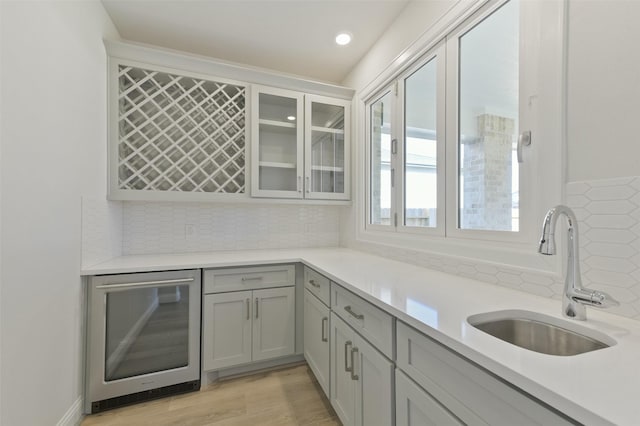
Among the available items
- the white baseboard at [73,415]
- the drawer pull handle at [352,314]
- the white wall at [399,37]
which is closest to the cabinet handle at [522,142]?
the white wall at [399,37]

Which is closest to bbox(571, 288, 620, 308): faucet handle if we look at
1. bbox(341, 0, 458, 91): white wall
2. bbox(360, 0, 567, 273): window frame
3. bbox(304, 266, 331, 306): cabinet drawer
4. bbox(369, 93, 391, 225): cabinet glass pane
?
bbox(360, 0, 567, 273): window frame

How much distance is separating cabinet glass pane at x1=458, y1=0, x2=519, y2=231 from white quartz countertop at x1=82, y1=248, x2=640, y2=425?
0.37m

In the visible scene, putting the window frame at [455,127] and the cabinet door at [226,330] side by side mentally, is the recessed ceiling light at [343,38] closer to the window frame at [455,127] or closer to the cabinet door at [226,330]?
the window frame at [455,127]

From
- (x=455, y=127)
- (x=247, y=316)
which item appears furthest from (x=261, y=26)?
(x=247, y=316)

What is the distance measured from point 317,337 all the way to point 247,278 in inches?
25.8

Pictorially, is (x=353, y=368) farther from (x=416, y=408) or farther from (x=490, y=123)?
(x=490, y=123)

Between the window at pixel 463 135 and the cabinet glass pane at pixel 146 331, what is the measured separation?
1.62m

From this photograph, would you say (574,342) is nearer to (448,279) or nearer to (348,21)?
(448,279)

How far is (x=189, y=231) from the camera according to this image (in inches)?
96.5

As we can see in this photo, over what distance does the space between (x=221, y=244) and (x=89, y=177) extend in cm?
111

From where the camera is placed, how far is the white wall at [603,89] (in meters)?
0.87

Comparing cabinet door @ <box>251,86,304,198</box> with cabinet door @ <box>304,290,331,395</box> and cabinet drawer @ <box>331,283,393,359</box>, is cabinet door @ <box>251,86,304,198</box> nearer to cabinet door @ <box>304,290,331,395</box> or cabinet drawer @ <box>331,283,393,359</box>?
cabinet door @ <box>304,290,331,395</box>

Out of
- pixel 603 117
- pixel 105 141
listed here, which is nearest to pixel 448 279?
pixel 603 117

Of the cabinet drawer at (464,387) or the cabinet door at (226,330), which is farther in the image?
the cabinet door at (226,330)
